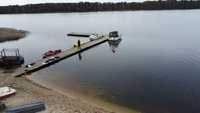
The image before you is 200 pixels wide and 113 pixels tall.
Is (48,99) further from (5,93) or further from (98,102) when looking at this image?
(98,102)

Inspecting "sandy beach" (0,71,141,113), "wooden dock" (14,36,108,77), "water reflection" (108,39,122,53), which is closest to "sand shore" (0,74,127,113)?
"sandy beach" (0,71,141,113)

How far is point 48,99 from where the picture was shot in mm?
21156

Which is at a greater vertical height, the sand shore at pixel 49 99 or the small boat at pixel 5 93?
the small boat at pixel 5 93

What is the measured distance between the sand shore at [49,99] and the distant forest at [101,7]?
12528cm

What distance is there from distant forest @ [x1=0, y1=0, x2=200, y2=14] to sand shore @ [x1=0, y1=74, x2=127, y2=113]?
125276 mm

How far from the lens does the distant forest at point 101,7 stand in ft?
462

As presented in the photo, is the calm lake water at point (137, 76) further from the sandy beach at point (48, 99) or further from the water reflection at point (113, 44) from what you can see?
the sandy beach at point (48, 99)

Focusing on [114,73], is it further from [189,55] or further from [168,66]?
[189,55]

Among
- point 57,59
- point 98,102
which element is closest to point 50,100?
point 98,102

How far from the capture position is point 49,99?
21.2 meters

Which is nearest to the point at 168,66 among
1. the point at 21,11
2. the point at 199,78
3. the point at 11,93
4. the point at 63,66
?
the point at 199,78

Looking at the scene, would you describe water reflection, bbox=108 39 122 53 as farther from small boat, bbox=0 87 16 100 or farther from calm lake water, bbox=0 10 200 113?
small boat, bbox=0 87 16 100

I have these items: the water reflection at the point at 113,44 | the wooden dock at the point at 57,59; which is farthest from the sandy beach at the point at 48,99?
the water reflection at the point at 113,44

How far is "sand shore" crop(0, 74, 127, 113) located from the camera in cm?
1930
